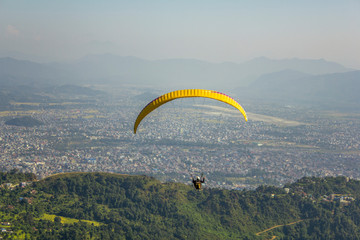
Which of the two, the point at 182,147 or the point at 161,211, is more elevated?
the point at 182,147

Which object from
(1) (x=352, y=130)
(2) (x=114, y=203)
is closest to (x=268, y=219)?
(2) (x=114, y=203)

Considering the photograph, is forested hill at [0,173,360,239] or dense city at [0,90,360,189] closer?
forested hill at [0,173,360,239]

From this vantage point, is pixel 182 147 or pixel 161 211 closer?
pixel 161 211

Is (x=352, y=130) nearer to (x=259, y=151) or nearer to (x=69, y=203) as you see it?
(x=259, y=151)

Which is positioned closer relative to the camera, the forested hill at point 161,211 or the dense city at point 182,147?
the forested hill at point 161,211
